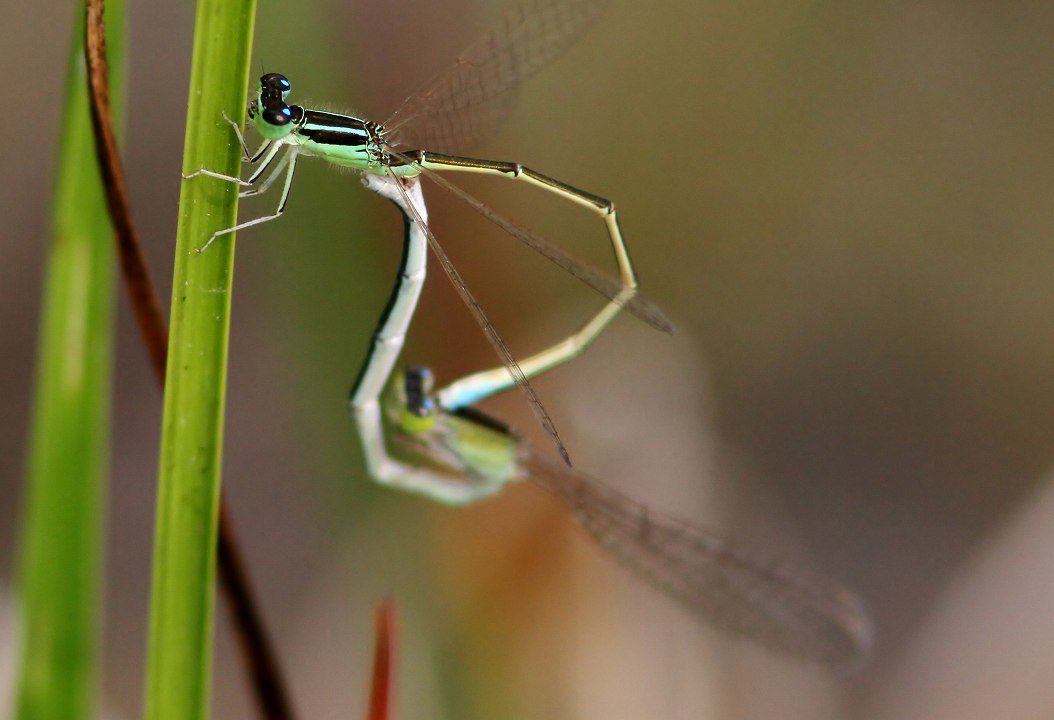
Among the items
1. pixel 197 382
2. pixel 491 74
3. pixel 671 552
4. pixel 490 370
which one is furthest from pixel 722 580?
pixel 197 382

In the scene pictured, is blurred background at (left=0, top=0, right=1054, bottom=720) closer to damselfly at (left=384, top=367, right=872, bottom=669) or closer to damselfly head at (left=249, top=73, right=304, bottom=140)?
damselfly at (left=384, top=367, right=872, bottom=669)

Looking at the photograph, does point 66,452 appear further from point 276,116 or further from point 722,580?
point 722,580

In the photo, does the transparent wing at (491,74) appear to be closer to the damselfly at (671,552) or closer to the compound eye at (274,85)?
the compound eye at (274,85)

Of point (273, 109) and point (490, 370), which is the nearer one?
point (273, 109)

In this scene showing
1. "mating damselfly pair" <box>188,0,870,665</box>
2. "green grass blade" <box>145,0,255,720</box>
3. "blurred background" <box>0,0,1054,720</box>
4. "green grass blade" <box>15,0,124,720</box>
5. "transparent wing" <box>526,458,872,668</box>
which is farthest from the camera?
"blurred background" <box>0,0,1054,720</box>

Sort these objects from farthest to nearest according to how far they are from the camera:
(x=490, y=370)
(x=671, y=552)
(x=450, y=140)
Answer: (x=671, y=552) → (x=490, y=370) → (x=450, y=140)

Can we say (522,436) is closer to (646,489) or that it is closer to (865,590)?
(646,489)

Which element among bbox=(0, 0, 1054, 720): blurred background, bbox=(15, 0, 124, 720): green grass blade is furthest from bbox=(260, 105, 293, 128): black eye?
bbox=(0, 0, 1054, 720): blurred background
